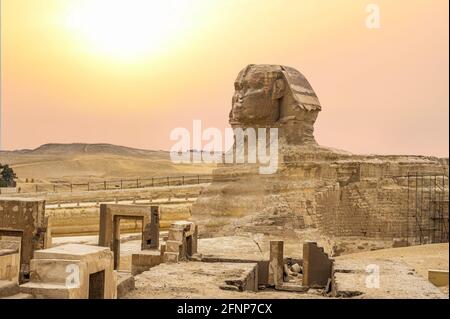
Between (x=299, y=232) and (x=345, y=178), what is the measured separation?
14.9ft

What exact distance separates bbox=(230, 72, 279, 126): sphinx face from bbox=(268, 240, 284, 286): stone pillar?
246 inches

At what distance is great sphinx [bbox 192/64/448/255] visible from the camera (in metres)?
18.6

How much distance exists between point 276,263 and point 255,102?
6.84 meters

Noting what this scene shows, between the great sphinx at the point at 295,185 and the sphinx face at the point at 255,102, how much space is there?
0.03m

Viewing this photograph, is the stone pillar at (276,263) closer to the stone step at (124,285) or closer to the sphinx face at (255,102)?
the stone step at (124,285)

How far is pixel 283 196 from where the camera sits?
18688 millimetres

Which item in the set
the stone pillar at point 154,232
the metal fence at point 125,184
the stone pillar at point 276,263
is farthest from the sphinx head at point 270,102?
the metal fence at point 125,184

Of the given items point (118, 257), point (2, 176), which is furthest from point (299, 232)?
point (2, 176)

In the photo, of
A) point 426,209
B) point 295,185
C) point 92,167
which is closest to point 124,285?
point 295,185

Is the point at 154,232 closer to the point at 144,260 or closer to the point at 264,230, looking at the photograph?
the point at 144,260

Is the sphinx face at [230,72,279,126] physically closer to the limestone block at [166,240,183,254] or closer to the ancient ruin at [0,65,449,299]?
the ancient ruin at [0,65,449,299]

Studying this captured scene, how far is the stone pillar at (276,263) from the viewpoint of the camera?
14949 millimetres

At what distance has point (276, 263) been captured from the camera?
1504 centimetres
